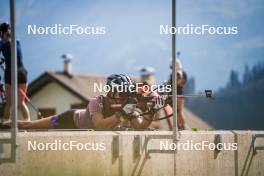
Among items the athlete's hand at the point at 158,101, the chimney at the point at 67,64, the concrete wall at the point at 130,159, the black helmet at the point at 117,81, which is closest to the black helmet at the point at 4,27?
the black helmet at the point at 117,81

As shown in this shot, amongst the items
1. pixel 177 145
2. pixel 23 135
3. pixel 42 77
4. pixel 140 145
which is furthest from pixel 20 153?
pixel 42 77

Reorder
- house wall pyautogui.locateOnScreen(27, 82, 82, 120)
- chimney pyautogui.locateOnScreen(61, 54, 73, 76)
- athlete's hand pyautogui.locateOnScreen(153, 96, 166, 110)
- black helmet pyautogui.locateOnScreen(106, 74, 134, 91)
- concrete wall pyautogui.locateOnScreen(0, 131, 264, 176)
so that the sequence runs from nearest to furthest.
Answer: concrete wall pyautogui.locateOnScreen(0, 131, 264, 176) < black helmet pyautogui.locateOnScreen(106, 74, 134, 91) < athlete's hand pyautogui.locateOnScreen(153, 96, 166, 110) < house wall pyautogui.locateOnScreen(27, 82, 82, 120) < chimney pyautogui.locateOnScreen(61, 54, 73, 76)

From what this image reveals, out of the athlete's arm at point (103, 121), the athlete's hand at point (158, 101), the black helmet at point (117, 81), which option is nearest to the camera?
the athlete's arm at point (103, 121)

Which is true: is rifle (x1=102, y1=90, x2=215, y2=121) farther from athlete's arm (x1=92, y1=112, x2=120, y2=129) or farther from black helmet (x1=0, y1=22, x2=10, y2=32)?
black helmet (x1=0, y1=22, x2=10, y2=32)

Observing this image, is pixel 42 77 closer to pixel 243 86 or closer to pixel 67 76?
pixel 67 76

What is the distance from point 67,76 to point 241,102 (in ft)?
91.4

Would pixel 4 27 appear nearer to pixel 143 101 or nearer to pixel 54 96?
pixel 143 101

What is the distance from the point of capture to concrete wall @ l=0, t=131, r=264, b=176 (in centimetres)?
617

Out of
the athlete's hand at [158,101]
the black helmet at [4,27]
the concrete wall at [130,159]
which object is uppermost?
the black helmet at [4,27]

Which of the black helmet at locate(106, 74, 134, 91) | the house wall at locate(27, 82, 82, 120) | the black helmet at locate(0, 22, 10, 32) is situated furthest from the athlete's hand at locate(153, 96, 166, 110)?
the house wall at locate(27, 82, 82, 120)

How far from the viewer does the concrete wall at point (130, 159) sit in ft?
20.2

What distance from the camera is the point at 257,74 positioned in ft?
172

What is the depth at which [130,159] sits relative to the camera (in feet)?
21.9

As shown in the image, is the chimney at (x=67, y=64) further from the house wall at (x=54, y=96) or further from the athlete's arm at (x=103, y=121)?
the athlete's arm at (x=103, y=121)
